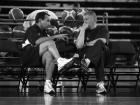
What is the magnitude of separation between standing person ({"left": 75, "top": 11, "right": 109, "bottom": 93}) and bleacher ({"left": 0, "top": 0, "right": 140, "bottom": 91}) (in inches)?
199

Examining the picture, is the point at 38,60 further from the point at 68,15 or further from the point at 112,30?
the point at 112,30

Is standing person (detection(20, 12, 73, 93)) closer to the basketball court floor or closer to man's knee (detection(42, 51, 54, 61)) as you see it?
man's knee (detection(42, 51, 54, 61))

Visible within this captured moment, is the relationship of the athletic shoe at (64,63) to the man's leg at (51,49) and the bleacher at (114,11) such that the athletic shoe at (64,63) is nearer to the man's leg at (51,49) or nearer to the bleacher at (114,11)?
the man's leg at (51,49)

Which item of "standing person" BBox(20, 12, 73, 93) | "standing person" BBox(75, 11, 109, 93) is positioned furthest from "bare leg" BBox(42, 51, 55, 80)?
"standing person" BBox(75, 11, 109, 93)

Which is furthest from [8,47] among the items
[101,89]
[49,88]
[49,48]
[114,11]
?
[114,11]

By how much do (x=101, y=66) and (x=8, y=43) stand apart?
1375mm

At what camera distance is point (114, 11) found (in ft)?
35.7

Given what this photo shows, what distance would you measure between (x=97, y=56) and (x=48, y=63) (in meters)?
0.67

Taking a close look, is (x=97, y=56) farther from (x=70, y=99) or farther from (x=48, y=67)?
(x=70, y=99)

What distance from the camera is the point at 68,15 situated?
730cm

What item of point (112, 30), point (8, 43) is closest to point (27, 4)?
point (112, 30)

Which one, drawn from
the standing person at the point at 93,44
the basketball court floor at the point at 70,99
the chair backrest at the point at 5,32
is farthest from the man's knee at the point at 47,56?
the chair backrest at the point at 5,32

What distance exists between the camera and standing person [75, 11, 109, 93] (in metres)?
4.97

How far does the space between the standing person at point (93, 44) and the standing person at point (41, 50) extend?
32 centimetres
